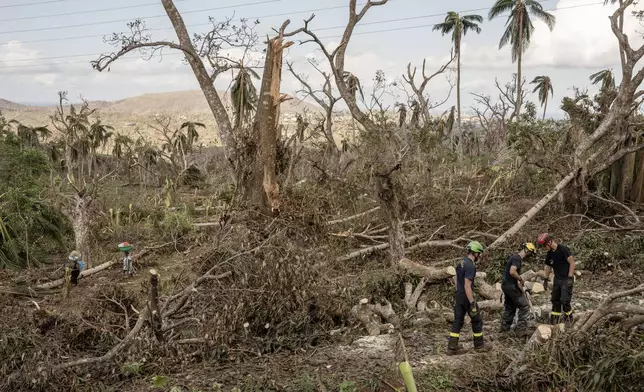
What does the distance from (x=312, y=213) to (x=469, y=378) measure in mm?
3937

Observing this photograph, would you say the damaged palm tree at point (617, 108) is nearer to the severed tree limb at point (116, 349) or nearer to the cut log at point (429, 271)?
the cut log at point (429, 271)

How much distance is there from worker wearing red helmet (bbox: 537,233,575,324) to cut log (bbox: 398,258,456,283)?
138cm

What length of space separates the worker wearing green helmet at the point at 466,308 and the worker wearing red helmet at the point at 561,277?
126 cm

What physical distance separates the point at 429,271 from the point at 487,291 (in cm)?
94

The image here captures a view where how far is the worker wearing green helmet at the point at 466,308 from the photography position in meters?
5.95

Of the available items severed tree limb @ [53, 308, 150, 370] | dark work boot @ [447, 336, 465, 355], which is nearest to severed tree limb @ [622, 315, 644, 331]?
dark work boot @ [447, 336, 465, 355]

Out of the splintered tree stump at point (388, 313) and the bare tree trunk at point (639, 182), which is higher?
the bare tree trunk at point (639, 182)

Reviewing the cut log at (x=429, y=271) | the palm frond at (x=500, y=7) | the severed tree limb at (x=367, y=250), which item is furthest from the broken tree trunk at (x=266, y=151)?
the palm frond at (x=500, y=7)

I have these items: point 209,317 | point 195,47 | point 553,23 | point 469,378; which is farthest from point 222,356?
point 553,23

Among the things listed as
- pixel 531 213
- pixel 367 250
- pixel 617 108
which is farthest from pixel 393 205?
pixel 617 108

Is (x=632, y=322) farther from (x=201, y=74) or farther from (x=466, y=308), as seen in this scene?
(x=201, y=74)

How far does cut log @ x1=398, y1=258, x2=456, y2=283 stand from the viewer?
785cm

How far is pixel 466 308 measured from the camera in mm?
6012

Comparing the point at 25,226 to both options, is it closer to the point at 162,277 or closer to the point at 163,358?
the point at 162,277
